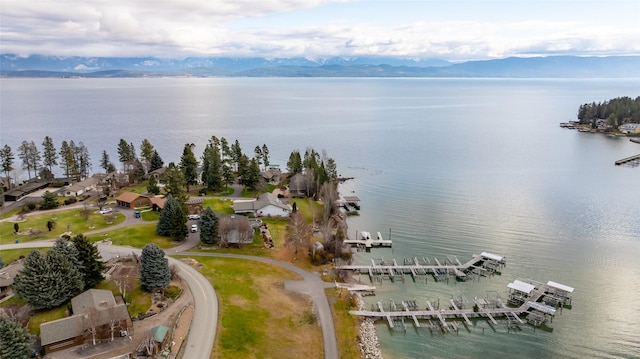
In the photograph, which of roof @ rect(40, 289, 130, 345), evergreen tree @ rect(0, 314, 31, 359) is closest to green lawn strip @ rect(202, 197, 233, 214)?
roof @ rect(40, 289, 130, 345)

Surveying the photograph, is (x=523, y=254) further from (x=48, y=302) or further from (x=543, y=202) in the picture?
(x=48, y=302)

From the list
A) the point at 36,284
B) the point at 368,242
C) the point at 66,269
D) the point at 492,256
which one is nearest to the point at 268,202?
the point at 368,242

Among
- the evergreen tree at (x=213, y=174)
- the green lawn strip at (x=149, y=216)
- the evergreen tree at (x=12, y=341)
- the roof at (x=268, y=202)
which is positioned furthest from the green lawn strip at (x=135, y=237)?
the evergreen tree at (x=12, y=341)

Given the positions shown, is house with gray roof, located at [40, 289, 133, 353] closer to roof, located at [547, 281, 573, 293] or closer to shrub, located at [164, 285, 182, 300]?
shrub, located at [164, 285, 182, 300]

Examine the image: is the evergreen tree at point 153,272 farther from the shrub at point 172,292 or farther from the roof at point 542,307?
the roof at point 542,307

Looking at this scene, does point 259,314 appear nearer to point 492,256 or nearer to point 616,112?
point 492,256
